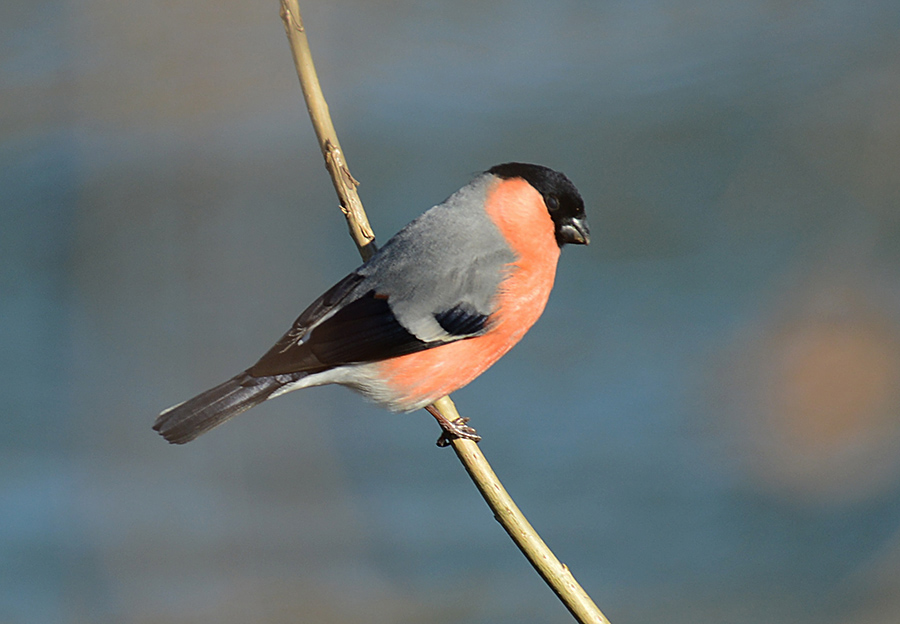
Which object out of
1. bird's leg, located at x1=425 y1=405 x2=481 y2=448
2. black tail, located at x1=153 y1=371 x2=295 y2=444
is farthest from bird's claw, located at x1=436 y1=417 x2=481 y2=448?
black tail, located at x1=153 y1=371 x2=295 y2=444

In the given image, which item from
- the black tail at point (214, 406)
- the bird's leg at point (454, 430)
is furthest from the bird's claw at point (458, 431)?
the black tail at point (214, 406)

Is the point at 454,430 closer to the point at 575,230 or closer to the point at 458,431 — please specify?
the point at 458,431

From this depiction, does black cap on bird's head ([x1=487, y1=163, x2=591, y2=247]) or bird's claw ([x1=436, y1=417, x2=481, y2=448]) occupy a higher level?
black cap on bird's head ([x1=487, y1=163, x2=591, y2=247])

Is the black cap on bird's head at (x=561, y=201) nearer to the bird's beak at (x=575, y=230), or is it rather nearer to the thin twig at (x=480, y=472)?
the bird's beak at (x=575, y=230)

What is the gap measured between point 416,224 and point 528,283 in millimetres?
97

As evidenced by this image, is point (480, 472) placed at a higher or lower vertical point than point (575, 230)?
lower

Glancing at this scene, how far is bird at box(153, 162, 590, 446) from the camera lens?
66 cm

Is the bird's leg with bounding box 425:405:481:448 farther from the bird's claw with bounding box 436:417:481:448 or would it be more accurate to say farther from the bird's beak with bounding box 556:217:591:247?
the bird's beak with bounding box 556:217:591:247

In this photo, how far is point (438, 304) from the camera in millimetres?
662

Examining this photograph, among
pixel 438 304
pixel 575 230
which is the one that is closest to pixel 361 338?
pixel 438 304

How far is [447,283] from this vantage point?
0.66m

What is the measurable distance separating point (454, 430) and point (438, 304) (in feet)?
0.33

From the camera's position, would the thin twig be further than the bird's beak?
No

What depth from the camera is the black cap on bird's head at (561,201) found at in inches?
26.4
